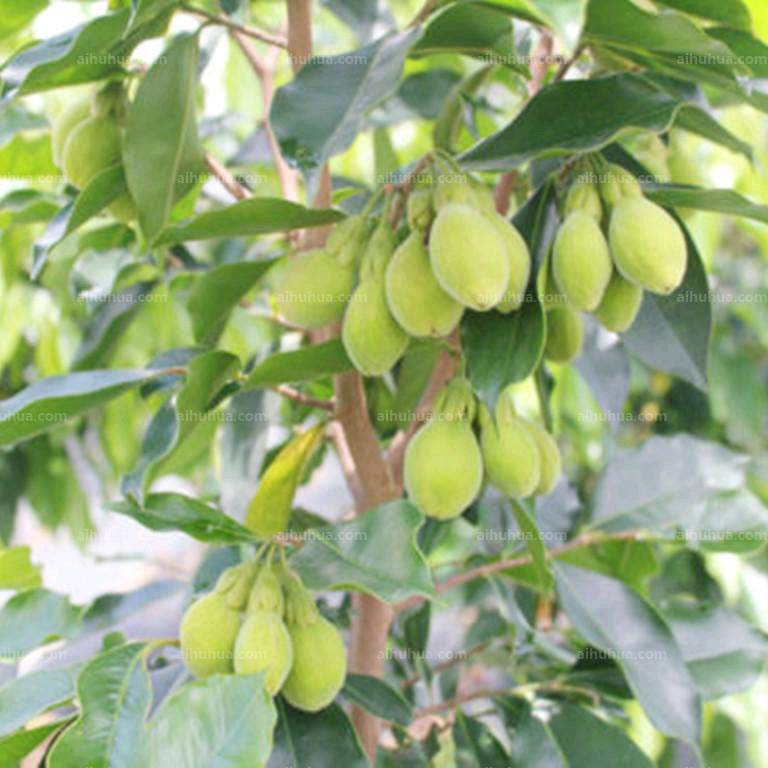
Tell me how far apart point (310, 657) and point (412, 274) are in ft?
0.72

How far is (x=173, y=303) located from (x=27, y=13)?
0.56 metres

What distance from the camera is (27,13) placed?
70 cm

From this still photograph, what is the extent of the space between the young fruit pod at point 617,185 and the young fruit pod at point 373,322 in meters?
0.13

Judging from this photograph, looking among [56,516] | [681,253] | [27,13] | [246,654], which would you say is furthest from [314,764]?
[56,516]

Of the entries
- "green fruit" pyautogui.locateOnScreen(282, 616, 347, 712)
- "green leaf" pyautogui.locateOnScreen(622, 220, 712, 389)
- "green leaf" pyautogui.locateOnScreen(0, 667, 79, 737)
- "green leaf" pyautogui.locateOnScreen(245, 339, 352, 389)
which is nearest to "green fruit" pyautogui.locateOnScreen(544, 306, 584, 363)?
"green leaf" pyautogui.locateOnScreen(622, 220, 712, 389)

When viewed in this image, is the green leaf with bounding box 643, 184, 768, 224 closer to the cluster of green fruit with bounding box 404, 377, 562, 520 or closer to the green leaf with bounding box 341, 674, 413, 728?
the cluster of green fruit with bounding box 404, 377, 562, 520

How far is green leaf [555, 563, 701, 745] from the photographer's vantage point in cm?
69

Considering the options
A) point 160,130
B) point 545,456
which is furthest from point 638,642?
point 160,130

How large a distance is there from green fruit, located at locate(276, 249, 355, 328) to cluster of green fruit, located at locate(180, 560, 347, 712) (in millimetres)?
151

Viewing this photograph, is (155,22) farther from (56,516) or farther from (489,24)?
(56,516)

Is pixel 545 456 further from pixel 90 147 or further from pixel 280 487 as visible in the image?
pixel 90 147

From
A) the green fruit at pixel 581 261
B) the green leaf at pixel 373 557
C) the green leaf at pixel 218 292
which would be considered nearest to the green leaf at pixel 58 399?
the green leaf at pixel 218 292

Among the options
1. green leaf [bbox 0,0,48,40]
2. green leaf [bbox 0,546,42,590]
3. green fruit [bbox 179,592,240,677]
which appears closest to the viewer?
green fruit [bbox 179,592,240,677]

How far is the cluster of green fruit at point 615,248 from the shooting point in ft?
1.91
